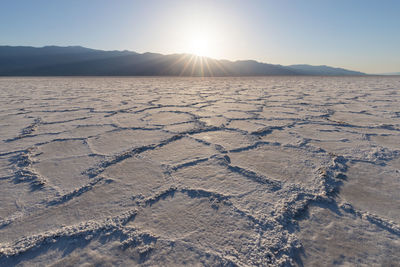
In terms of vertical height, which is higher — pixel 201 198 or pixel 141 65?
pixel 141 65

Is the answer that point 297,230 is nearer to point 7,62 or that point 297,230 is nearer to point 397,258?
point 397,258

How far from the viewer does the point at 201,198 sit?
75 centimetres

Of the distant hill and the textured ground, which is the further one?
the distant hill

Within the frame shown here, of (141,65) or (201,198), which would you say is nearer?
(201,198)

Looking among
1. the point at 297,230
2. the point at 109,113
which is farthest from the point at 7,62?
the point at 297,230

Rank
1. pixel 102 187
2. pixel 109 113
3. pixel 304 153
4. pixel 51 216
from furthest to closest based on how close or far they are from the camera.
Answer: pixel 109 113 → pixel 304 153 → pixel 102 187 → pixel 51 216

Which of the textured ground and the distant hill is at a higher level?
the distant hill

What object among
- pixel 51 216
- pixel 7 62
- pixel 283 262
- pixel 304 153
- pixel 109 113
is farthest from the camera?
pixel 7 62

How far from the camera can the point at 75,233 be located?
596 millimetres

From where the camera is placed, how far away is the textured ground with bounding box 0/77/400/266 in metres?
0.54

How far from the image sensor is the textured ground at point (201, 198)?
1.77 ft

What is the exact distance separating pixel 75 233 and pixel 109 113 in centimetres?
173

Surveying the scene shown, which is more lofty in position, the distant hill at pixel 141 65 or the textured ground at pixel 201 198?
the distant hill at pixel 141 65

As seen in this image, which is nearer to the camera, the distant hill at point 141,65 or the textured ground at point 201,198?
the textured ground at point 201,198
